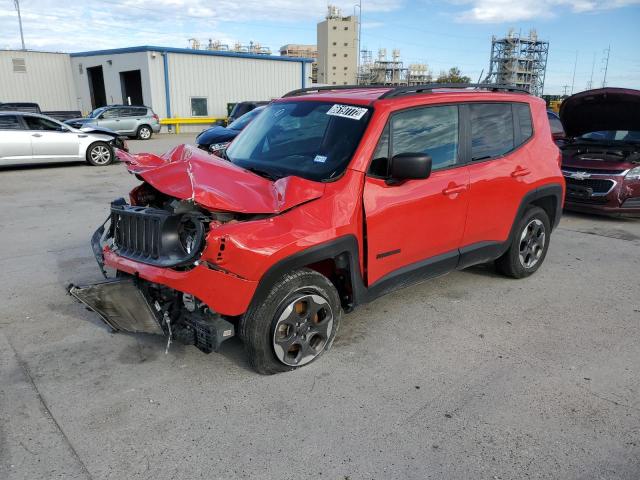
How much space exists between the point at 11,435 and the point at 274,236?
186 centimetres

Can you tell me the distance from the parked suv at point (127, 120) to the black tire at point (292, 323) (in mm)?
20554

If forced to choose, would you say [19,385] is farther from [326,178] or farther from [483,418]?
[483,418]

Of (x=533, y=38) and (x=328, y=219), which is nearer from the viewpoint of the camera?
(x=328, y=219)

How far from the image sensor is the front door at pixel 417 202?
3.63 m

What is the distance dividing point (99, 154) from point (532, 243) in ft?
39.7

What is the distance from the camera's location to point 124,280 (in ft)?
10.7

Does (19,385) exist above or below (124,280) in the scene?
below

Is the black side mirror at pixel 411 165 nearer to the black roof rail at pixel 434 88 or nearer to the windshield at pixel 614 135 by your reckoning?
the black roof rail at pixel 434 88

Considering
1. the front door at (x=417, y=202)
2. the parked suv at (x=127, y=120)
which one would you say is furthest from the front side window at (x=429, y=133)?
the parked suv at (x=127, y=120)

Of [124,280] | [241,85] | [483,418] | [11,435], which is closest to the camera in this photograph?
[11,435]

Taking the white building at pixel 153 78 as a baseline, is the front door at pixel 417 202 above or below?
below

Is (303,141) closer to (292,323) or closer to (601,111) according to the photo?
(292,323)

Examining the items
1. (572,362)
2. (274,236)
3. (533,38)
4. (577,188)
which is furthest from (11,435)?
(533,38)

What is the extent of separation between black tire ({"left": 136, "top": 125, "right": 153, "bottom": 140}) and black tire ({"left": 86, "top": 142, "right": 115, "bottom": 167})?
396 inches
